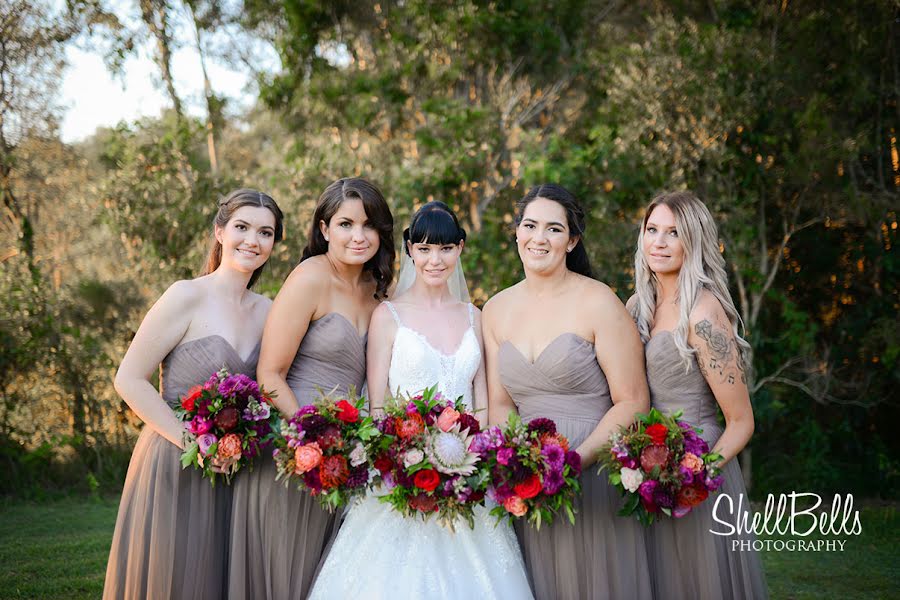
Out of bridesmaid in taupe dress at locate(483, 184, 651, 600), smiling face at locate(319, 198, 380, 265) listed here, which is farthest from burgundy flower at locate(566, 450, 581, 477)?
smiling face at locate(319, 198, 380, 265)

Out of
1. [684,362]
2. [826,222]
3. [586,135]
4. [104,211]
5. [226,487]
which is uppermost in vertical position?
[586,135]

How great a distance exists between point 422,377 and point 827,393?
325 inches

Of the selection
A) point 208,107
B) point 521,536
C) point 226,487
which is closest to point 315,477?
point 226,487

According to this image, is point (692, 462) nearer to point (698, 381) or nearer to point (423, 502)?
point (698, 381)

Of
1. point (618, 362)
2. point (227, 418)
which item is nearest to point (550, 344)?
point (618, 362)

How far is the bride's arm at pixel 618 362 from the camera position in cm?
436

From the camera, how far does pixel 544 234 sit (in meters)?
4.62

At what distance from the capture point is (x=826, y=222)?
36.4ft

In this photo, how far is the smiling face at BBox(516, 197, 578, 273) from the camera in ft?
15.2

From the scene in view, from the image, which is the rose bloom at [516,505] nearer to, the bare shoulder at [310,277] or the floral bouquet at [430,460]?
the floral bouquet at [430,460]

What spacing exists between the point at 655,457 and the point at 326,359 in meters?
1.94

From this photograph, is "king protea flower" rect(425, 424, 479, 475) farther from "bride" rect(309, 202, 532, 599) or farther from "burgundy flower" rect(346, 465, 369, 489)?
"bride" rect(309, 202, 532, 599)

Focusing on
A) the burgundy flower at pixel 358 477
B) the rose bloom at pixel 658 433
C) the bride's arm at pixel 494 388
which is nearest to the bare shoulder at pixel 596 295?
the bride's arm at pixel 494 388

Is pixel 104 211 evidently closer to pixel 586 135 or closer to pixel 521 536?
pixel 586 135
